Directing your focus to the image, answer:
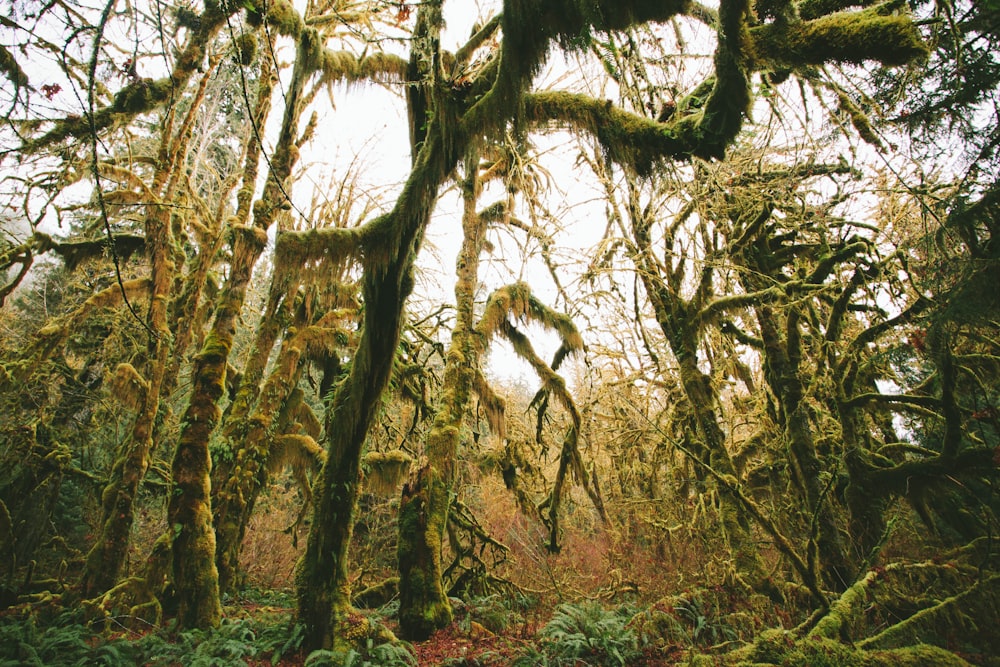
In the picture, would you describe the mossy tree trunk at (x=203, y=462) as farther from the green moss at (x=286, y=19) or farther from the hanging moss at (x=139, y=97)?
the hanging moss at (x=139, y=97)

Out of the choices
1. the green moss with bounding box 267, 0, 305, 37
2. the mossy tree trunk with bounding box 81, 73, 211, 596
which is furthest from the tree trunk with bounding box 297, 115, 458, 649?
the green moss with bounding box 267, 0, 305, 37

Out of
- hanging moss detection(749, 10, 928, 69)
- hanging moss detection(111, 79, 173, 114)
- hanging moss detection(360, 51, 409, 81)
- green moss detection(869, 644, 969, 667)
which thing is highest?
hanging moss detection(360, 51, 409, 81)

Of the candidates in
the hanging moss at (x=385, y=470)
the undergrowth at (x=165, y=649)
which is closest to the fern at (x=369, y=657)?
the undergrowth at (x=165, y=649)

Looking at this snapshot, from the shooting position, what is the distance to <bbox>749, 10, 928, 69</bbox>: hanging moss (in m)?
2.11

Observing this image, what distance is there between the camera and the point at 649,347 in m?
7.64

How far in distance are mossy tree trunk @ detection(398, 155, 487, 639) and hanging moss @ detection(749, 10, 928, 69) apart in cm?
327

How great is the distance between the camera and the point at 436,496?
21.1 feet

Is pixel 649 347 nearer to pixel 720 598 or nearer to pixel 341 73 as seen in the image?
pixel 720 598

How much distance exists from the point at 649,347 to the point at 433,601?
5135 millimetres

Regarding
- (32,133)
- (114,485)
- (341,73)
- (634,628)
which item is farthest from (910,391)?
(32,133)

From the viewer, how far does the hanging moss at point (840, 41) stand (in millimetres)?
2109

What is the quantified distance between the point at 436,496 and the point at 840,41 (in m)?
6.29

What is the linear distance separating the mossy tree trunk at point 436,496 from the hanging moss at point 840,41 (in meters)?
3.27

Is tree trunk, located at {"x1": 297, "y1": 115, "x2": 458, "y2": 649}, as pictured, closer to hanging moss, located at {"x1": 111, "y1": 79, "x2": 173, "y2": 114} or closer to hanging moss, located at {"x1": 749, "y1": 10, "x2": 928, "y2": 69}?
hanging moss, located at {"x1": 749, "y1": 10, "x2": 928, "y2": 69}
